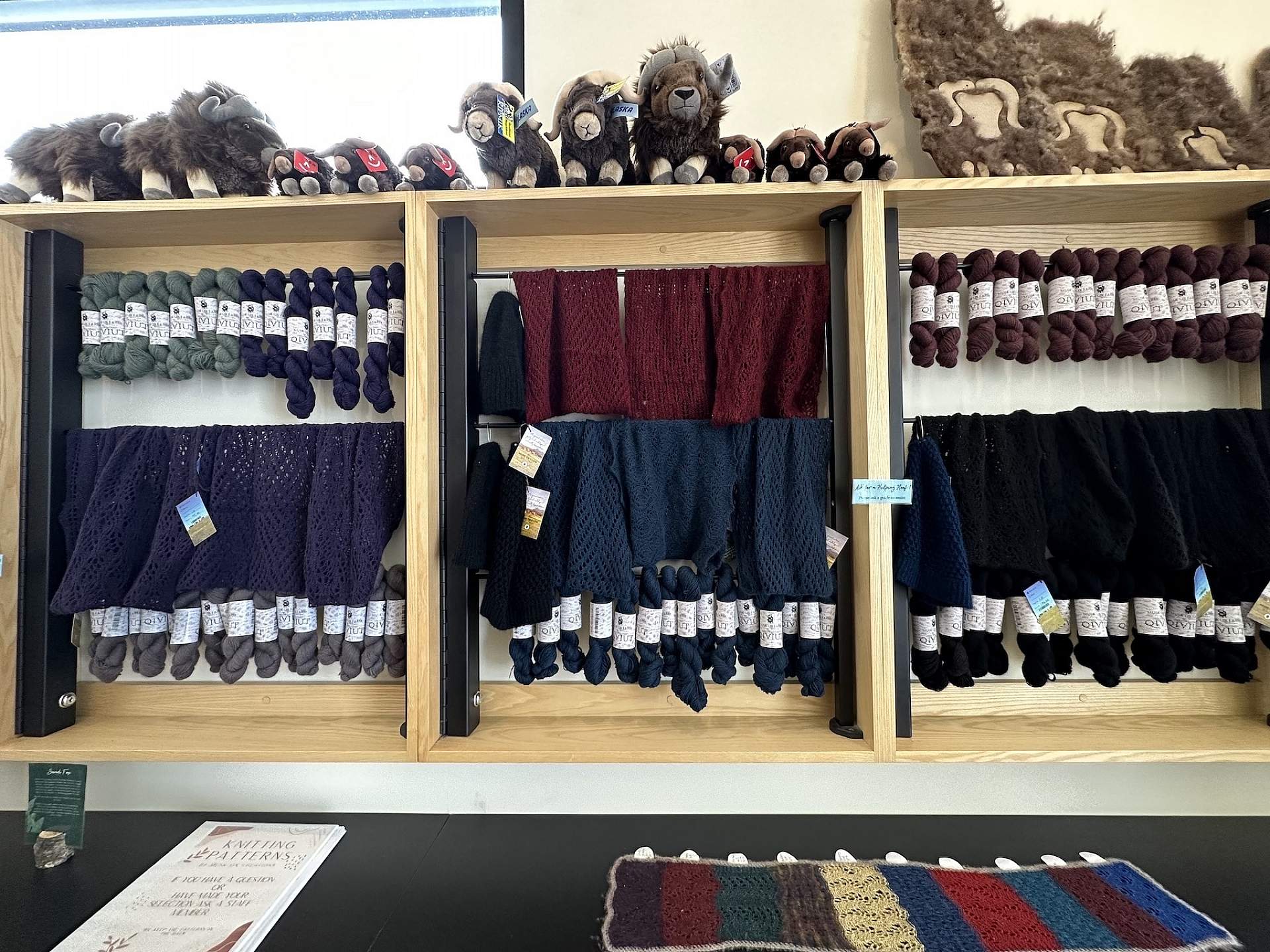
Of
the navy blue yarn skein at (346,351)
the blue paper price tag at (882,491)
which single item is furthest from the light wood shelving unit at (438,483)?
the navy blue yarn skein at (346,351)

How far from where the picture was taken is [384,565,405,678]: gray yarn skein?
1.28 m

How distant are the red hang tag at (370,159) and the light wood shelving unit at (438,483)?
0.18 feet

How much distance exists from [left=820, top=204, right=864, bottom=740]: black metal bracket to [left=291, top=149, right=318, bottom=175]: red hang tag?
42.5 inches

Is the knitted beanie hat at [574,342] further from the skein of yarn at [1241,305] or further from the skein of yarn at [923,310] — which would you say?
the skein of yarn at [1241,305]

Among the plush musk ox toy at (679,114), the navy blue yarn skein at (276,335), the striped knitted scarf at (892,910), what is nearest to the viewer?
the striped knitted scarf at (892,910)

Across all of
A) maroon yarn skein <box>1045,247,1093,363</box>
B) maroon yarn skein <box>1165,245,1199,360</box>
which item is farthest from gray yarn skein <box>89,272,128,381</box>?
maroon yarn skein <box>1165,245,1199,360</box>

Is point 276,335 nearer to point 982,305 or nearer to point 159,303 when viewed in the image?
point 159,303

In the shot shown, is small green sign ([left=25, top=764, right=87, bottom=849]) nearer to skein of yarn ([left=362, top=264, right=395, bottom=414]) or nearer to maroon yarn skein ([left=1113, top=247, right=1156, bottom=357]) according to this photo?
skein of yarn ([left=362, top=264, right=395, bottom=414])

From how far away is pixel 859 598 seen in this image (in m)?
1.17

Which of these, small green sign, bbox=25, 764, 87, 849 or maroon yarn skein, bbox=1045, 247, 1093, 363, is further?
maroon yarn skein, bbox=1045, 247, 1093, 363

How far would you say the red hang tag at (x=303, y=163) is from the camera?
115 cm

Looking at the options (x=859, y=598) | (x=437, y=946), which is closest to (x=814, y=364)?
(x=859, y=598)

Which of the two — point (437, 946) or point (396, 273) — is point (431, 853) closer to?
point (437, 946)

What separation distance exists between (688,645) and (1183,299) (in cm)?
131
